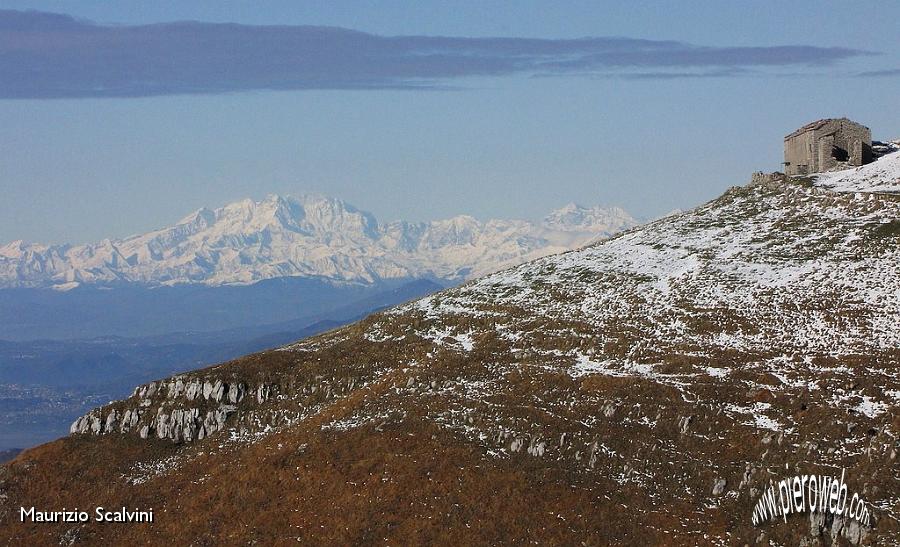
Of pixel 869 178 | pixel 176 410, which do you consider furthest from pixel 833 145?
pixel 176 410

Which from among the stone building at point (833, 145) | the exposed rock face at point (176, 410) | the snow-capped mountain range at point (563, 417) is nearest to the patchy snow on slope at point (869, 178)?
the stone building at point (833, 145)

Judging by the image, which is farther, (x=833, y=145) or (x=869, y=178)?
(x=833, y=145)

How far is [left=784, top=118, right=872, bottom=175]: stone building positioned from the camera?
4481 inches

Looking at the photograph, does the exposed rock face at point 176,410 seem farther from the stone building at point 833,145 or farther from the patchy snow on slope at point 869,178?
the stone building at point 833,145

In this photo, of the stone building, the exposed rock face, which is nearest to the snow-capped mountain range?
the exposed rock face

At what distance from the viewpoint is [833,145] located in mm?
114625

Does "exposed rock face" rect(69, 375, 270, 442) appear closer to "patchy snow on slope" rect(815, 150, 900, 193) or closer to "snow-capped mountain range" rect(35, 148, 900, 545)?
"snow-capped mountain range" rect(35, 148, 900, 545)

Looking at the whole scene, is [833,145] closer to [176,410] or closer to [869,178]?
[869,178]

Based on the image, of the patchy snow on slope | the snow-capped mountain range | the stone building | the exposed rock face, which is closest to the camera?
the snow-capped mountain range

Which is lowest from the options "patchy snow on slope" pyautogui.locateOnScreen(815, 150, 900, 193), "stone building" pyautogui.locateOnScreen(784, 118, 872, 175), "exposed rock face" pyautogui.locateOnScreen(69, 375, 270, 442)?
"exposed rock face" pyautogui.locateOnScreen(69, 375, 270, 442)

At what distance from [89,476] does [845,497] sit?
4620cm

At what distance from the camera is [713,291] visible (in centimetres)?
7694

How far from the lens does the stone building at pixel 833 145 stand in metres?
114

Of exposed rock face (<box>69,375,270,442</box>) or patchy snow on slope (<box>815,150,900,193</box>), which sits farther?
patchy snow on slope (<box>815,150,900,193</box>)
